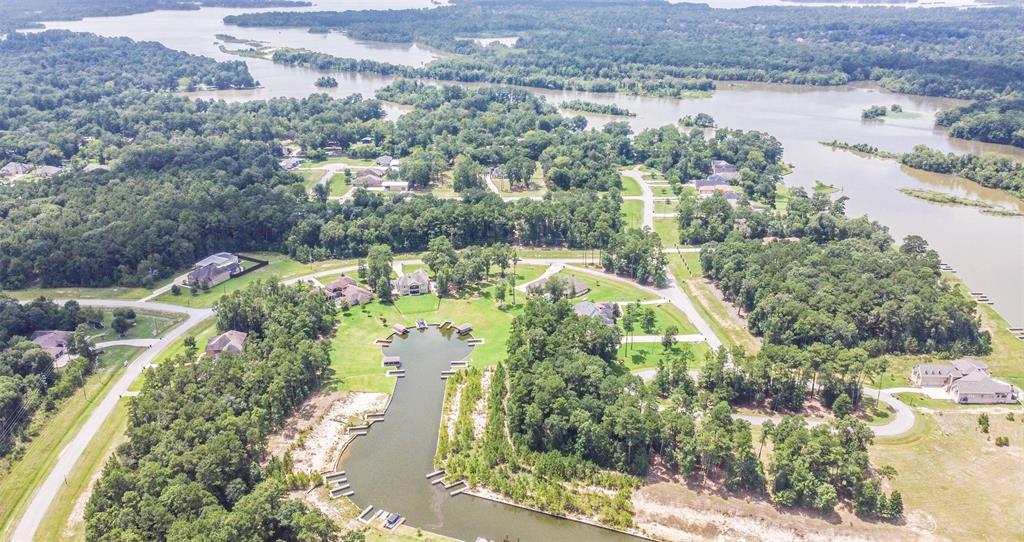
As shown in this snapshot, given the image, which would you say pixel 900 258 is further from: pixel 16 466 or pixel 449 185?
pixel 16 466

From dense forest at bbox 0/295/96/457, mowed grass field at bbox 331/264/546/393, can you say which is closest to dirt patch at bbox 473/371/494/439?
mowed grass field at bbox 331/264/546/393

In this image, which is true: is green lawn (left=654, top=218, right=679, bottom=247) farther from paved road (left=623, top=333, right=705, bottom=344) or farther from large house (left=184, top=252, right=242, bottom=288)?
large house (left=184, top=252, right=242, bottom=288)

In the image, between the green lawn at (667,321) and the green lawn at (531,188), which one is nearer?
the green lawn at (667,321)

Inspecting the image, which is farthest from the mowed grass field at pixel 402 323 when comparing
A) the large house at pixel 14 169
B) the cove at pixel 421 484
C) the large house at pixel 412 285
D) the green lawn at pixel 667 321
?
the large house at pixel 14 169

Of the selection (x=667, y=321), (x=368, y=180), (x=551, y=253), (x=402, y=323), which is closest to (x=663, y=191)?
(x=551, y=253)

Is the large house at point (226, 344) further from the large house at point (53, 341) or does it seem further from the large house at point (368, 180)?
the large house at point (368, 180)

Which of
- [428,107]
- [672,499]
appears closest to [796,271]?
[672,499]

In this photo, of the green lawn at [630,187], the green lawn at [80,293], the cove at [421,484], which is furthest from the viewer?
the green lawn at [630,187]
